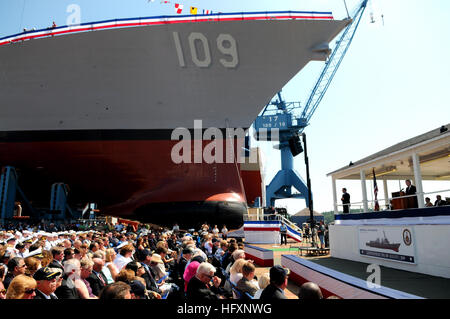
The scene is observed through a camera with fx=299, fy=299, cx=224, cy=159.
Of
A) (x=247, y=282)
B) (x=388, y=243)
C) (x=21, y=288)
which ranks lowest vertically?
(x=388, y=243)

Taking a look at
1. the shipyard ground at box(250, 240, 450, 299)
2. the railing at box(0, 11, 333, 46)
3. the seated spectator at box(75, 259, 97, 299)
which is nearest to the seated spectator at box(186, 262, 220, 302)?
the seated spectator at box(75, 259, 97, 299)

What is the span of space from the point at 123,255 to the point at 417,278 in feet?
22.1

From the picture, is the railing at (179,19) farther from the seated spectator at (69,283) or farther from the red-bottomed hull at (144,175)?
the seated spectator at (69,283)

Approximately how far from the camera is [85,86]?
17062 millimetres

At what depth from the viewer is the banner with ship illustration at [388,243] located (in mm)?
8172

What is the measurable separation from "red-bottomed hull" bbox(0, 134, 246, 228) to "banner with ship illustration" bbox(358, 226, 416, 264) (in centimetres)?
953

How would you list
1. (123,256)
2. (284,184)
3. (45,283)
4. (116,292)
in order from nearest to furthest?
(116,292)
(45,283)
(123,256)
(284,184)

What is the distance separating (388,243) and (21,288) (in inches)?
370

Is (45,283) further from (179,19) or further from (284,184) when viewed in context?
(284,184)

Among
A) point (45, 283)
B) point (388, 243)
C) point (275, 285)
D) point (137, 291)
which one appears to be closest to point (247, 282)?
point (275, 285)

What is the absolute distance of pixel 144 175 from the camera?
19953 mm

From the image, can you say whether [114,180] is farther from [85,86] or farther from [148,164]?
[85,86]

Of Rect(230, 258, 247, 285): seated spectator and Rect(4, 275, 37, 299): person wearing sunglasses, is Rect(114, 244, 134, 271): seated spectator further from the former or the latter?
Rect(4, 275, 37, 299): person wearing sunglasses

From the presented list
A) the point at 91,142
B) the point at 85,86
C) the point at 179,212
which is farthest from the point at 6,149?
the point at 179,212
